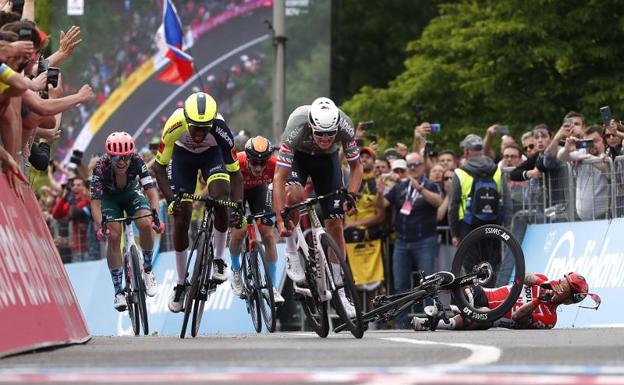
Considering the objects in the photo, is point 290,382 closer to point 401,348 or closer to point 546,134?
point 401,348

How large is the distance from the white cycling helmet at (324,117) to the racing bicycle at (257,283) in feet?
10.0

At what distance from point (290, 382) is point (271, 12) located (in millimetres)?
21325

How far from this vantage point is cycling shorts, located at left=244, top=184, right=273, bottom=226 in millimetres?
18391

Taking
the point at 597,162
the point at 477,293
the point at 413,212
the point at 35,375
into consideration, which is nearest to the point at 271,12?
the point at 413,212

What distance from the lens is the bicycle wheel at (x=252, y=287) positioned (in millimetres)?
17062

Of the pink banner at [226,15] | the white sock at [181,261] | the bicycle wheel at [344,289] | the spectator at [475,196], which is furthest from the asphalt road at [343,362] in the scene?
the pink banner at [226,15]

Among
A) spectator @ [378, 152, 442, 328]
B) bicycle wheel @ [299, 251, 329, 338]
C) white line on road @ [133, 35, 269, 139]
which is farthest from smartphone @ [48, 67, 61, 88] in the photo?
white line on road @ [133, 35, 269, 139]

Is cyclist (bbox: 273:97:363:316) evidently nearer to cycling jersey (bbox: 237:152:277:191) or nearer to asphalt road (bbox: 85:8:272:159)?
cycling jersey (bbox: 237:152:277:191)

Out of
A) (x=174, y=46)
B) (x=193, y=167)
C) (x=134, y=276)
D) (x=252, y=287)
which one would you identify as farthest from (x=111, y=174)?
(x=174, y=46)

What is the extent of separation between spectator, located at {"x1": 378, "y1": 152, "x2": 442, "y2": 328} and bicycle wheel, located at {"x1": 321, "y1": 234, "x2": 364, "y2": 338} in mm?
6197

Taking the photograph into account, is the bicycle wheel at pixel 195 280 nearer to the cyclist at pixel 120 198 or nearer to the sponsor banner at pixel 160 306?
the cyclist at pixel 120 198

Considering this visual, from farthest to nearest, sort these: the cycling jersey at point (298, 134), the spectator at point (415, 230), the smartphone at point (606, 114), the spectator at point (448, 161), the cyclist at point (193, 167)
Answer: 1. the spectator at point (448, 161)
2. the spectator at point (415, 230)
3. the smartphone at point (606, 114)
4. the cyclist at point (193, 167)
5. the cycling jersey at point (298, 134)

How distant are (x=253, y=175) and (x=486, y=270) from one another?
3733mm

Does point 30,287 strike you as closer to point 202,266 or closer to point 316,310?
point 316,310
